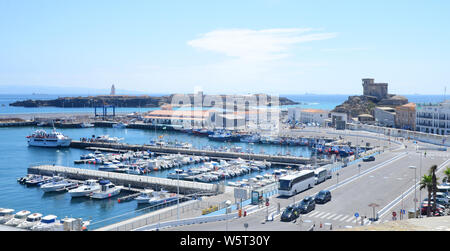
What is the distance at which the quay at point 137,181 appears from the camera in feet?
95.7

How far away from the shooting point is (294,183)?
22688 millimetres

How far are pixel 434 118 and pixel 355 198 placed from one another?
39.9 meters

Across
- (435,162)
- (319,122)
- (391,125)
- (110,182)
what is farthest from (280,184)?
(319,122)

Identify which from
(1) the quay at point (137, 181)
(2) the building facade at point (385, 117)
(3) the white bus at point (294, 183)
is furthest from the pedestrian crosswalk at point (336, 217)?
(2) the building facade at point (385, 117)

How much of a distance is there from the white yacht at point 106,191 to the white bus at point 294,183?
13.8 m

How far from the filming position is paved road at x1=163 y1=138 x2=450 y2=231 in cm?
1650

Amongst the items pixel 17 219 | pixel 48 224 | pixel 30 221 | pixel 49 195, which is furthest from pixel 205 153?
pixel 48 224

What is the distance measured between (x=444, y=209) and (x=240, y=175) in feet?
71.2

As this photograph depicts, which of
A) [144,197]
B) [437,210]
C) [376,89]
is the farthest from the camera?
[376,89]

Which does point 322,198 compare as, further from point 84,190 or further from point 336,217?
point 84,190

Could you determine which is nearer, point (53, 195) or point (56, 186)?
point (53, 195)

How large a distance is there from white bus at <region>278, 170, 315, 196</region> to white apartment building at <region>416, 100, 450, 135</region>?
3758 cm
